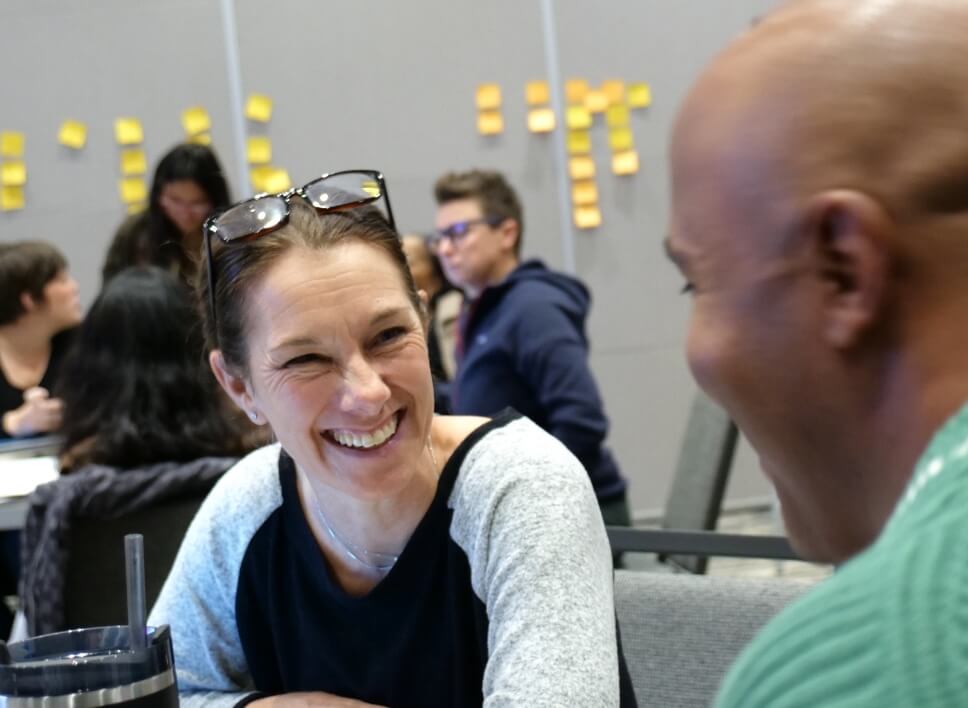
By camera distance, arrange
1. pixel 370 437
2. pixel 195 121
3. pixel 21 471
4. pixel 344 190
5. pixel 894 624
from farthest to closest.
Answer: pixel 195 121 < pixel 21 471 < pixel 344 190 < pixel 370 437 < pixel 894 624

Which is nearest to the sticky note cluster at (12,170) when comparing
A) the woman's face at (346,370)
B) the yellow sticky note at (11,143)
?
the yellow sticky note at (11,143)

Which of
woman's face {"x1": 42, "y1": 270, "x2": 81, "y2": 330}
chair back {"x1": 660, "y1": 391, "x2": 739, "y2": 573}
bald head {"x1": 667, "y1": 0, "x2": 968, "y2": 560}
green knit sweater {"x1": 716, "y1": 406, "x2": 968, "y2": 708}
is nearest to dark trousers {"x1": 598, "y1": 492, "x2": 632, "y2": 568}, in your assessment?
chair back {"x1": 660, "y1": 391, "x2": 739, "y2": 573}

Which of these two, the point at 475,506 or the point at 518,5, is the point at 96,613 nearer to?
the point at 475,506

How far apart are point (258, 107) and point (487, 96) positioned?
93 cm

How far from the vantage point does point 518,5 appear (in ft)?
18.2

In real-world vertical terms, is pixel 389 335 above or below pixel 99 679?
above

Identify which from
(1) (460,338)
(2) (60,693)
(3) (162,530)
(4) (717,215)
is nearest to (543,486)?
(2) (60,693)

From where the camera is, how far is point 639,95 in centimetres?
563

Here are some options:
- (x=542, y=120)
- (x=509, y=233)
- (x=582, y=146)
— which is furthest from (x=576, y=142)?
(x=509, y=233)

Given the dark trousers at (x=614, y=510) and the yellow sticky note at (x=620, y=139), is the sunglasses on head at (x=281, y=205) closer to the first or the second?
the dark trousers at (x=614, y=510)

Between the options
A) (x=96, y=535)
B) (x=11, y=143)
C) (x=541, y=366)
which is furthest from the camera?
(x=11, y=143)

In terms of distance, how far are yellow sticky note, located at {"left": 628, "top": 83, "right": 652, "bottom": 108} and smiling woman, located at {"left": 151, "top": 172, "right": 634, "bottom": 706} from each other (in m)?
4.08

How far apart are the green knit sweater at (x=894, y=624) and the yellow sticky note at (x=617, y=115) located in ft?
16.9

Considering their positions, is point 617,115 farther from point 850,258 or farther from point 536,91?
point 850,258
